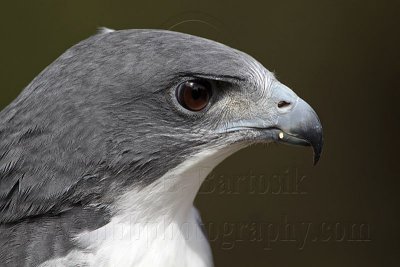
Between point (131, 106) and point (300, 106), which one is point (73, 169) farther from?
point (300, 106)

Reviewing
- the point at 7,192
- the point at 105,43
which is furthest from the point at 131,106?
the point at 7,192

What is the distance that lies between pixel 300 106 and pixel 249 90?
7.5 inches

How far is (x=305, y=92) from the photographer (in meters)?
5.51

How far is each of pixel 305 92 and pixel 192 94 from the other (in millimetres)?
2783

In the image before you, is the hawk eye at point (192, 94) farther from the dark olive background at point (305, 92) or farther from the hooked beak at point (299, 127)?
the dark olive background at point (305, 92)

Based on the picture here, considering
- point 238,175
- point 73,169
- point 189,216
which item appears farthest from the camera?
point 238,175

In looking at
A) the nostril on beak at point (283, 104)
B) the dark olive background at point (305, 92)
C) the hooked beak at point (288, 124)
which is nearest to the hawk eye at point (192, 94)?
the hooked beak at point (288, 124)

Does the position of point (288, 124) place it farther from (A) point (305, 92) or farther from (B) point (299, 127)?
(A) point (305, 92)

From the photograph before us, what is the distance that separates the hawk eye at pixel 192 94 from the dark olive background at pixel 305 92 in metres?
2.16

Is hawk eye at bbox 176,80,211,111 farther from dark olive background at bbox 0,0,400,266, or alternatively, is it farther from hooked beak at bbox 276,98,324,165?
dark olive background at bbox 0,0,400,266

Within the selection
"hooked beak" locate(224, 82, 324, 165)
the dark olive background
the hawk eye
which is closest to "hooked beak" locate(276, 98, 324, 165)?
"hooked beak" locate(224, 82, 324, 165)

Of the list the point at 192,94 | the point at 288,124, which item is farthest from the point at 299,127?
the point at 192,94

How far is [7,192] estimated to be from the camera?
9.39ft

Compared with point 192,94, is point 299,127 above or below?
below
